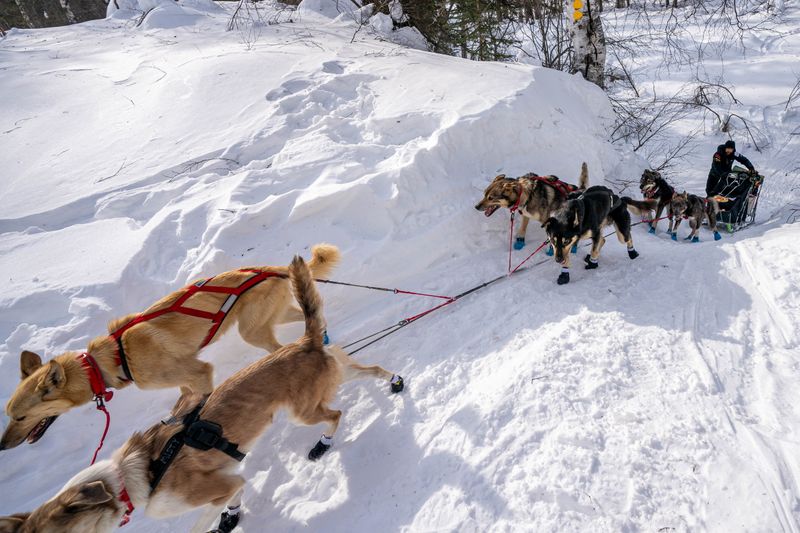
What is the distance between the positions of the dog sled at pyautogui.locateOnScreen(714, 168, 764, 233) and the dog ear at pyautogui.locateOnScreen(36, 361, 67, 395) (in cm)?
1045

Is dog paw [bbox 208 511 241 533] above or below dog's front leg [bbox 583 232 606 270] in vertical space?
below

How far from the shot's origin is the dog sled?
852 centimetres

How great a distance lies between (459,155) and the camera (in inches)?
263

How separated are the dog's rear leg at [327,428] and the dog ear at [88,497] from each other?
4.87 feet

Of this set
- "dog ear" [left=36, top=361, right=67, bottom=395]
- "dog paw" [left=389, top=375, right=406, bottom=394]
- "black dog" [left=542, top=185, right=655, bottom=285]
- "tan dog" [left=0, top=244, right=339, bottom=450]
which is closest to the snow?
"dog paw" [left=389, top=375, right=406, bottom=394]

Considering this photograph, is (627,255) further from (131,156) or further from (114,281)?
(131,156)

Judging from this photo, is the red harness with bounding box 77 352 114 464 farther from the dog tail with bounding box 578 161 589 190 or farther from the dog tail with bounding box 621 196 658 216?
the dog tail with bounding box 621 196 658 216

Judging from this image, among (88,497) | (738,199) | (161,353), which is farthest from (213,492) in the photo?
(738,199)

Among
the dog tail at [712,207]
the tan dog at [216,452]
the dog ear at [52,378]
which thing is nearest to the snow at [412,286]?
the tan dog at [216,452]

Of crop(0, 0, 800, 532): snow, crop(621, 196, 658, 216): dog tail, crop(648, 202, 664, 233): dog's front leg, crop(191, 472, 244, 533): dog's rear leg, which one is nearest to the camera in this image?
crop(191, 472, 244, 533): dog's rear leg

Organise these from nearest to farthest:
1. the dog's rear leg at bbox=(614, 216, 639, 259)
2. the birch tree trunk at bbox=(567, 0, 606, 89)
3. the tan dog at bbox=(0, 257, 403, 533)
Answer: the tan dog at bbox=(0, 257, 403, 533), the dog's rear leg at bbox=(614, 216, 639, 259), the birch tree trunk at bbox=(567, 0, 606, 89)

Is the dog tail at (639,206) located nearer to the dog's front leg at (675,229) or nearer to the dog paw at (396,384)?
the dog's front leg at (675,229)

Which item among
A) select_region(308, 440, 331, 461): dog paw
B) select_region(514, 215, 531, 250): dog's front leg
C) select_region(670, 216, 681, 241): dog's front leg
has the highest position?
select_region(514, 215, 531, 250): dog's front leg

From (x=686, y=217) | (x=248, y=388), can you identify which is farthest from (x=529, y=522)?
(x=686, y=217)
